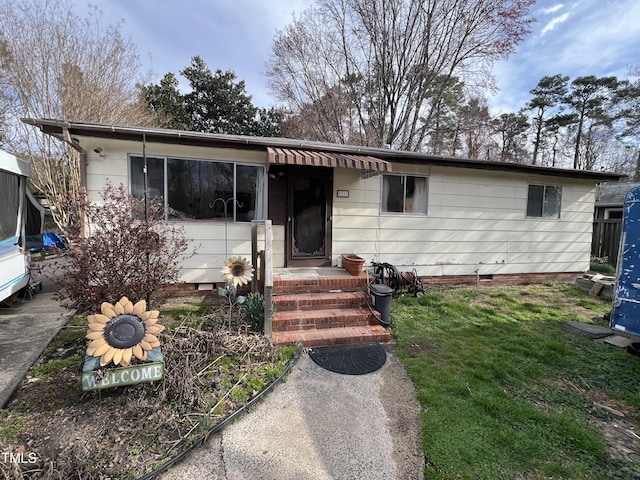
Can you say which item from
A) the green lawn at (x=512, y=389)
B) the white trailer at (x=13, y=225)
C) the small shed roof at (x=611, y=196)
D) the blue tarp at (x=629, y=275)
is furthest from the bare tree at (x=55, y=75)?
the small shed roof at (x=611, y=196)

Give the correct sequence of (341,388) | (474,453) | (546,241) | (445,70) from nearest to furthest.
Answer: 1. (474,453)
2. (341,388)
3. (546,241)
4. (445,70)

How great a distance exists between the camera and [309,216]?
6113 millimetres

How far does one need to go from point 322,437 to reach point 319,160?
3.86 m

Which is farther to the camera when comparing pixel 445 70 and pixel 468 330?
pixel 445 70

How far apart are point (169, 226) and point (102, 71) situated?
9.56 metres

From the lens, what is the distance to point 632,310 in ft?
12.5

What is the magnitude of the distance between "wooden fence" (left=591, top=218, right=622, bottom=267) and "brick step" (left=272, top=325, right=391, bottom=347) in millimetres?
9899

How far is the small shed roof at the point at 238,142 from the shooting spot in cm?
438

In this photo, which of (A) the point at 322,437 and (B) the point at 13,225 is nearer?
(A) the point at 322,437

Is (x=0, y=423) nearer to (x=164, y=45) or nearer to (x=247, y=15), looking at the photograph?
(x=247, y=15)

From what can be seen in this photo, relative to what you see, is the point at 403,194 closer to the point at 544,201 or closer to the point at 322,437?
the point at 544,201

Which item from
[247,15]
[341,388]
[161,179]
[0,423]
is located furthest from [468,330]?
[247,15]

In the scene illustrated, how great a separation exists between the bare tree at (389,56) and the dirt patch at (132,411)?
13369 mm

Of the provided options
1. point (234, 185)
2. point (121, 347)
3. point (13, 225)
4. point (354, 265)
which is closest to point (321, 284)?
point (354, 265)
